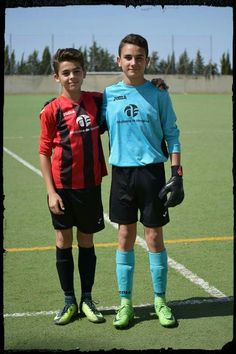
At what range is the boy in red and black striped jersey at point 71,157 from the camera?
4.35 metres

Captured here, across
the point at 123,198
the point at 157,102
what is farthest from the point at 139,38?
the point at 123,198

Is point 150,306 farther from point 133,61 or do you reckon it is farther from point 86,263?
point 133,61

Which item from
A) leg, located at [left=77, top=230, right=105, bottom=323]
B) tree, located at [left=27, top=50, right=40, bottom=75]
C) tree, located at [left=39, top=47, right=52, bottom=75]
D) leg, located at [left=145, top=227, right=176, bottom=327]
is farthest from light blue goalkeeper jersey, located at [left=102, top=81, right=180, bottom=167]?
tree, located at [left=39, top=47, right=52, bottom=75]

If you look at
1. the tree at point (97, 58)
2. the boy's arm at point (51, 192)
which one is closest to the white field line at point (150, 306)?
the boy's arm at point (51, 192)

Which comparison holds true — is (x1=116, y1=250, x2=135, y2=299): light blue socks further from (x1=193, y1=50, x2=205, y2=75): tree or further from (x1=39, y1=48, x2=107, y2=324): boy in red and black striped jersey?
(x1=193, y1=50, x2=205, y2=75): tree

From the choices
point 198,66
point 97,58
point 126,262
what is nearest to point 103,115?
point 126,262

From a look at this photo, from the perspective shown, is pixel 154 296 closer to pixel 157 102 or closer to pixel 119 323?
pixel 119 323

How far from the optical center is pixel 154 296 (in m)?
4.82

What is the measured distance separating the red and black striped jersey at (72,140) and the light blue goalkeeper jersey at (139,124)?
12cm

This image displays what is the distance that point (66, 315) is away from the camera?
4.39 meters

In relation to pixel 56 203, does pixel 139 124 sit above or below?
above

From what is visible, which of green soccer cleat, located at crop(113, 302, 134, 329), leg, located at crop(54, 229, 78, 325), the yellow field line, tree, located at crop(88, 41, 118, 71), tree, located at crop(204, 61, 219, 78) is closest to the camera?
green soccer cleat, located at crop(113, 302, 134, 329)

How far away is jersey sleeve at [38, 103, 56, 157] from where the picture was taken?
4.35m

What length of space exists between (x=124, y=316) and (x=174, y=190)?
873 mm
